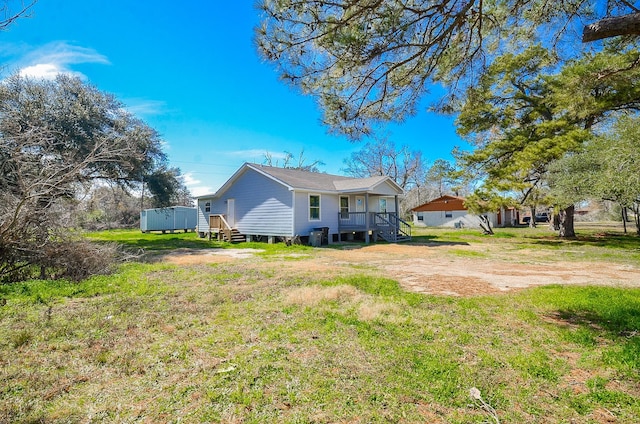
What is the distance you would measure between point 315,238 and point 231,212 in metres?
6.31

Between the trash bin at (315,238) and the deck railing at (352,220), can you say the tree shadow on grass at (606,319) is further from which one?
the deck railing at (352,220)

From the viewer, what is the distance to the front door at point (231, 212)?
18.5 metres

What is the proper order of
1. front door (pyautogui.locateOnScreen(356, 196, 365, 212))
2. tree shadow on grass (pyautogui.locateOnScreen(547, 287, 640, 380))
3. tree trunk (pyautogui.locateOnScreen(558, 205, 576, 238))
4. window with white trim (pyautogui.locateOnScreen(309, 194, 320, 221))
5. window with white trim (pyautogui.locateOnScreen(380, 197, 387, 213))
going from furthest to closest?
window with white trim (pyautogui.locateOnScreen(380, 197, 387, 213)) → front door (pyautogui.locateOnScreen(356, 196, 365, 212)) → tree trunk (pyautogui.locateOnScreen(558, 205, 576, 238)) → window with white trim (pyautogui.locateOnScreen(309, 194, 320, 221)) → tree shadow on grass (pyautogui.locateOnScreen(547, 287, 640, 380))

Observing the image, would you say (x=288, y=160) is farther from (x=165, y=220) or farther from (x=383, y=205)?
(x=383, y=205)

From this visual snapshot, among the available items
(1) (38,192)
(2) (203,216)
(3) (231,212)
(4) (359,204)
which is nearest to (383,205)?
(4) (359,204)

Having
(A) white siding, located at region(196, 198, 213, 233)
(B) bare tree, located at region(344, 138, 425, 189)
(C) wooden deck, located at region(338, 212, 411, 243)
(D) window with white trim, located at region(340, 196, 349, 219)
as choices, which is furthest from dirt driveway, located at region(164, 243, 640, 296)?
(B) bare tree, located at region(344, 138, 425, 189)

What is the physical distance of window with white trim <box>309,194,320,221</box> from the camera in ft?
52.4

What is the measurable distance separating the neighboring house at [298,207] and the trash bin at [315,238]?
0.91 feet

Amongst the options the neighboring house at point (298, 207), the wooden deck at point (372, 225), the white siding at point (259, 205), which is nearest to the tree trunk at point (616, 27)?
the neighboring house at point (298, 207)

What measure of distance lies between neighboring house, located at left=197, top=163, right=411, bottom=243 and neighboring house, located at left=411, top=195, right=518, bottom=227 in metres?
13.5

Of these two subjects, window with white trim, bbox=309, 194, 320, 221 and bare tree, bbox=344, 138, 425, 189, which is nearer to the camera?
window with white trim, bbox=309, 194, 320, 221

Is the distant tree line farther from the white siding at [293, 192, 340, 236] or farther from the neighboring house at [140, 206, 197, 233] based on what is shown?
the neighboring house at [140, 206, 197, 233]

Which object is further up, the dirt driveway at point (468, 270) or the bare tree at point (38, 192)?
the bare tree at point (38, 192)

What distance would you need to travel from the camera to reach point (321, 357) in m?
3.12
